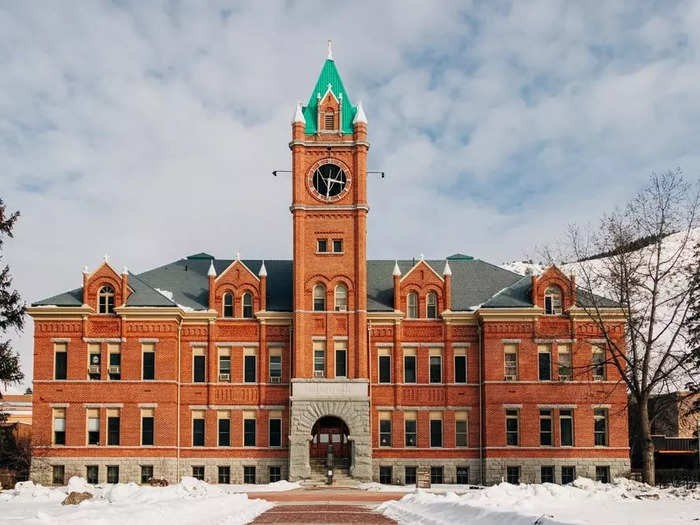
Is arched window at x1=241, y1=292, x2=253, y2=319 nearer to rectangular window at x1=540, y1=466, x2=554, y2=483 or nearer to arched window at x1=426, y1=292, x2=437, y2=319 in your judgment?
arched window at x1=426, y1=292, x2=437, y2=319

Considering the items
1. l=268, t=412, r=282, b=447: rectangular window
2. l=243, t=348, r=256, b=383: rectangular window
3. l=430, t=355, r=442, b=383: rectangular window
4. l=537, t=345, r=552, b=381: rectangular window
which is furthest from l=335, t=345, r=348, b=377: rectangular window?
l=537, t=345, r=552, b=381: rectangular window

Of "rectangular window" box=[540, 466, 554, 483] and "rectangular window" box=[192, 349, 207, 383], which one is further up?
"rectangular window" box=[192, 349, 207, 383]

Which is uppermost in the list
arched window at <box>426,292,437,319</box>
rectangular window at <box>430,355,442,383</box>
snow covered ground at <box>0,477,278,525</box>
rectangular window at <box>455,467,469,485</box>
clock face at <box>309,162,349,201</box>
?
clock face at <box>309,162,349,201</box>

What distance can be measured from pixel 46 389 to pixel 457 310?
78.8 ft

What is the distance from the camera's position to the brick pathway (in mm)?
27172

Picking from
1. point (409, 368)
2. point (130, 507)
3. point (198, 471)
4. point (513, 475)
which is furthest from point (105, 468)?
point (130, 507)

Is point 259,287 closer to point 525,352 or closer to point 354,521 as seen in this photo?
point 525,352

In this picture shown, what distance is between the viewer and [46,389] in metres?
55.8

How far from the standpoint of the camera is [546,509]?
21781 millimetres

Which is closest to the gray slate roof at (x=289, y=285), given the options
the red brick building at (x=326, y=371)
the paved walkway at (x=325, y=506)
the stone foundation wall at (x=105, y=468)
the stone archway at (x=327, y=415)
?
the red brick building at (x=326, y=371)

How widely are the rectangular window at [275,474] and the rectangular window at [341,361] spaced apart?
253 inches

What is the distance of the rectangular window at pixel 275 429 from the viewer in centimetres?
5678

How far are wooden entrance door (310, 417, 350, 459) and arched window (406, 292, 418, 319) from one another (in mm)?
7433

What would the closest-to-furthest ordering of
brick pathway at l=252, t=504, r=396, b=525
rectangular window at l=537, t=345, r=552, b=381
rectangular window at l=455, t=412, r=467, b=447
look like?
1. brick pathway at l=252, t=504, r=396, b=525
2. rectangular window at l=537, t=345, r=552, b=381
3. rectangular window at l=455, t=412, r=467, b=447
